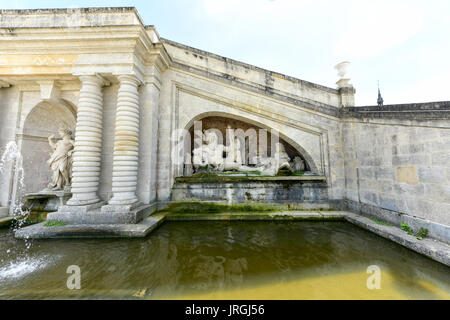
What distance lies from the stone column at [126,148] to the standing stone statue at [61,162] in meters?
2.40

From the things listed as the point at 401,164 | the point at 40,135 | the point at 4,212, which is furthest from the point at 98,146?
the point at 401,164

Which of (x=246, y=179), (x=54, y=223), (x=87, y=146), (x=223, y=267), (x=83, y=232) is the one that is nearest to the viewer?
(x=223, y=267)

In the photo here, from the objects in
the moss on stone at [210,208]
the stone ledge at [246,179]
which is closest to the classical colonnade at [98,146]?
the moss on stone at [210,208]

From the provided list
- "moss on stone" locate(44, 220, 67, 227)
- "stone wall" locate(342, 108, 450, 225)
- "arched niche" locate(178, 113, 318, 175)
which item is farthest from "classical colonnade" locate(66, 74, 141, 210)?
"stone wall" locate(342, 108, 450, 225)

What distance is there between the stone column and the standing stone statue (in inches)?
94.4

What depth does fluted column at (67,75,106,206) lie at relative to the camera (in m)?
4.87

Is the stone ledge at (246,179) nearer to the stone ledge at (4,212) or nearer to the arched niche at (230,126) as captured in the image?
the arched niche at (230,126)

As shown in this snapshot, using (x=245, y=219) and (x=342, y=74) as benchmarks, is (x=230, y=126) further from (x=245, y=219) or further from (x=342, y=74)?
(x=342, y=74)

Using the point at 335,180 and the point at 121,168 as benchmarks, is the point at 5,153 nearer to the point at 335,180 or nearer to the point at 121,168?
the point at 121,168

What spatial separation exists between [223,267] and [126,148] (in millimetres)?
4129

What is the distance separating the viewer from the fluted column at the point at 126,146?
4957mm

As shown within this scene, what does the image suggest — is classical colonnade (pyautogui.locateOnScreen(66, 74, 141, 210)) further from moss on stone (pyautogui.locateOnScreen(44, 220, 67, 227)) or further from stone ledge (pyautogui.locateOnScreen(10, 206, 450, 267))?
stone ledge (pyautogui.locateOnScreen(10, 206, 450, 267))

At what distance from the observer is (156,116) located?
6184 millimetres

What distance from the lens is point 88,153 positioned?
4984 mm
